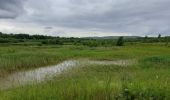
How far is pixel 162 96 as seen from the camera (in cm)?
557

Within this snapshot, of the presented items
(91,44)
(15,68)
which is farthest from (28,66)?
(91,44)

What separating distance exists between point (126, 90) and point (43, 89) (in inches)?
98.9

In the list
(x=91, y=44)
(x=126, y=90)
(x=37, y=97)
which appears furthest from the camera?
(x=91, y=44)

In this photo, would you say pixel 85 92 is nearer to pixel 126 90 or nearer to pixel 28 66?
pixel 126 90

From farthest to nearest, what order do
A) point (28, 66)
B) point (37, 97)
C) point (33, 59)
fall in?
point (33, 59)
point (28, 66)
point (37, 97)

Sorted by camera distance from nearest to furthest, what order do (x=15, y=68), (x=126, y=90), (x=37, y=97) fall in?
(x=126, y=90) → (x=37, y=97) → (x=15, y=68)

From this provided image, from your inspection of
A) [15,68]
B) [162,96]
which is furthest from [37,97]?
[15,68]

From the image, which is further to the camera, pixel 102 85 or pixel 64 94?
pixel 102 85

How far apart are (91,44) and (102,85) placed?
6396 centimetres

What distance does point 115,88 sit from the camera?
6.89m

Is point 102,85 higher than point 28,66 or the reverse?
higher

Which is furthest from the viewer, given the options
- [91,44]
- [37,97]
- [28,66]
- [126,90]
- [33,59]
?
[91,44]

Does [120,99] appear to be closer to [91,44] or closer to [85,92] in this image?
[85,92]

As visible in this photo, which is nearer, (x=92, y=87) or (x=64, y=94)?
(x=64, y=94)
